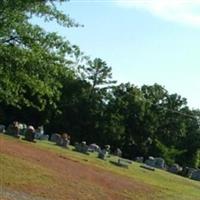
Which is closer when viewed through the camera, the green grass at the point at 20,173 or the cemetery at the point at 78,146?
the green grass at the point at 20,173

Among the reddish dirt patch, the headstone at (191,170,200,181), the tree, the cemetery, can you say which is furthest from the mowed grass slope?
the headstone at (191,170,200,181)

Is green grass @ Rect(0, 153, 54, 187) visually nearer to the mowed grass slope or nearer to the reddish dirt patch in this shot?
the mowed grass slope

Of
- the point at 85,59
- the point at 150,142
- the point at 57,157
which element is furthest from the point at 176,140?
the point at 85,59

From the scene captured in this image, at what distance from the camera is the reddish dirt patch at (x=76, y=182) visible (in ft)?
70.2

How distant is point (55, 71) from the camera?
22.3 meters

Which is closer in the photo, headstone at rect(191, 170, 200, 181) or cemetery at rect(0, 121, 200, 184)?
cemetery at rect(0, 121, 200, 184)

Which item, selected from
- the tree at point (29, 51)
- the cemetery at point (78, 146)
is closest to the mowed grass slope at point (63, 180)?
the tree at point (29, 51)

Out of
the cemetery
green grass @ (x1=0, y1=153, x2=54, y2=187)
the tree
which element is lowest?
green grass @ (x1=0, y1=153, x2=54, y2=187)

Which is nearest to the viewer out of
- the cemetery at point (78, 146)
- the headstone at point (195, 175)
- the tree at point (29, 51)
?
the tree at point (29, 51)

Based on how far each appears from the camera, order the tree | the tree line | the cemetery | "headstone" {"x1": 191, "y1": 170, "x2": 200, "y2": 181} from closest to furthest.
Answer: the tree → the cemetery → "headstone" {"x1": 191, "y1": 170, "x2": 200, "y2": 181} → the tree line

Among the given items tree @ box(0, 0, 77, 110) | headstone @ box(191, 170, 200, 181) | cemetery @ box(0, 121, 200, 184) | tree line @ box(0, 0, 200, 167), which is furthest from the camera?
tree line @ box(0, 0, 200, 167)

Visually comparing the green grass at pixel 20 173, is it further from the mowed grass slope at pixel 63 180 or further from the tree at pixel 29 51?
the tree at pixel 29 51

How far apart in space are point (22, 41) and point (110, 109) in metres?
65.3

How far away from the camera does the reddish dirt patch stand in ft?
70.2
